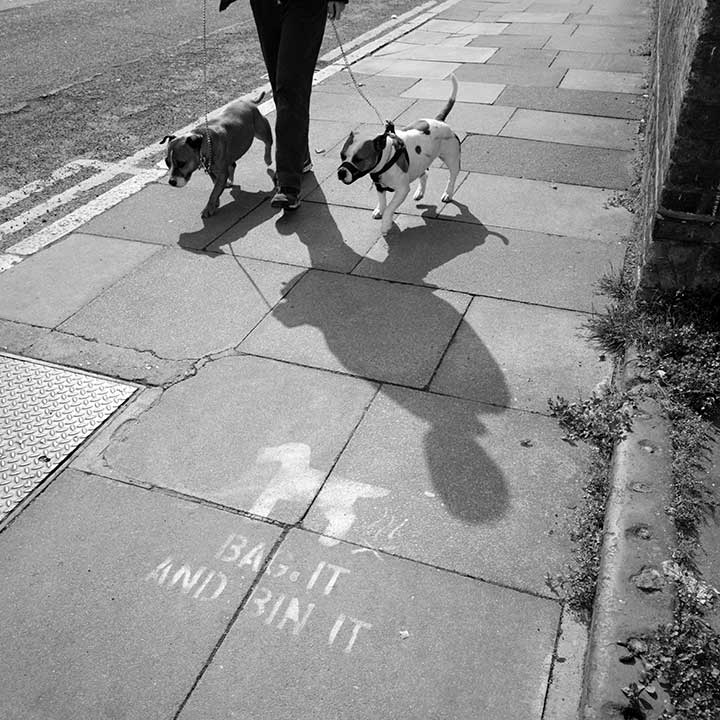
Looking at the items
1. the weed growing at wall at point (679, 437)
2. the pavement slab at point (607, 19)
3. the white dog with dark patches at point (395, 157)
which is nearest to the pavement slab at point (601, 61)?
the pavement slab at point (607, 19)

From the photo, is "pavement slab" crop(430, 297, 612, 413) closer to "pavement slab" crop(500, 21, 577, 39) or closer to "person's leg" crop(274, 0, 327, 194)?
"person's leg" crop(274, 0, 327, 194)

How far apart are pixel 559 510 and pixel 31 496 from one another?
2.36 m

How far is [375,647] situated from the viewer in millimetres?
2588

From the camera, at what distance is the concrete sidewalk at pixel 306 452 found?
2.54 meters

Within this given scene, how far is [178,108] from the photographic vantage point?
26.1 feet

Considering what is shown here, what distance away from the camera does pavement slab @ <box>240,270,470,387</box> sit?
4020mm

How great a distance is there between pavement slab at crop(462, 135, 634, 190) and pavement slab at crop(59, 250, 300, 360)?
2.56 metres

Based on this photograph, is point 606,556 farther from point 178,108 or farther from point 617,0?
point 617,0

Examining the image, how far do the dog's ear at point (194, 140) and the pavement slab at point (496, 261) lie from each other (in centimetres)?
155

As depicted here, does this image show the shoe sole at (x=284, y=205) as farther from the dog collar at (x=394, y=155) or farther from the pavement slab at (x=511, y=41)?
the pavement slab at (x=511, y=41)

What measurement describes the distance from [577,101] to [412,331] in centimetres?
511

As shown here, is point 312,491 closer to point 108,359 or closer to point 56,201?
point 108,359

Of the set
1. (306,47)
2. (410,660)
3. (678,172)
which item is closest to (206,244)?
(306,47)

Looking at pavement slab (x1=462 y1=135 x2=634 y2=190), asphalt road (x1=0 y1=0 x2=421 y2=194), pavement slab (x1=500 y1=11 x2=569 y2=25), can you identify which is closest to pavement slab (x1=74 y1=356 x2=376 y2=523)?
asphalt road (x1=0 y1=0 x2=421 y2=194)
